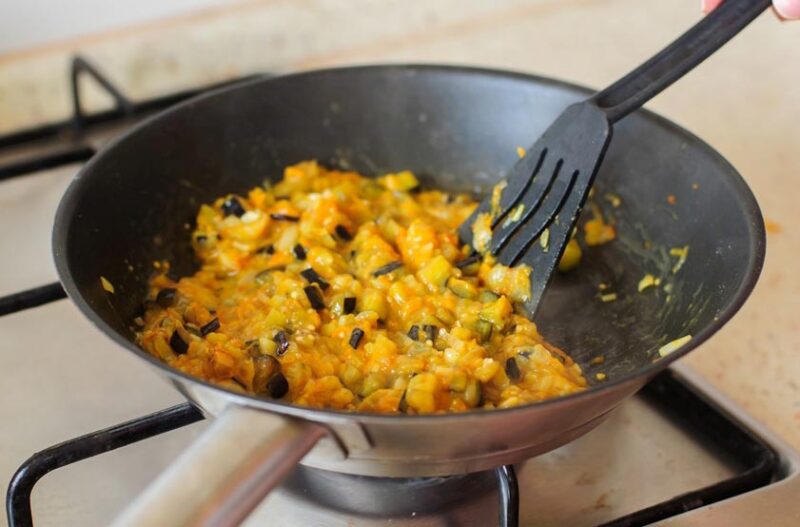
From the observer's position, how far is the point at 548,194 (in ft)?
3.40

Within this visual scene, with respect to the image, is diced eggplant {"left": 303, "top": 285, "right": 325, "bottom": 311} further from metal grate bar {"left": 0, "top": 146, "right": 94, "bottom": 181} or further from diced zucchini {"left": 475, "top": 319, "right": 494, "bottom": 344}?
metal grate bar {"left": 0, "top": 146, "right": 94, "bottom": 181}

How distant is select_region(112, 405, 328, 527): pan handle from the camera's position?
1.94 feet

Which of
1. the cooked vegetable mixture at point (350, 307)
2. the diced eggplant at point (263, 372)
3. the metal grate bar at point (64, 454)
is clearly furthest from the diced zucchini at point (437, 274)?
the metal grate bar at point (64, 454)

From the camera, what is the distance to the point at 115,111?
4.81 feet

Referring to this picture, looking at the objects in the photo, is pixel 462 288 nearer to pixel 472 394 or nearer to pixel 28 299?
pixel 472 394

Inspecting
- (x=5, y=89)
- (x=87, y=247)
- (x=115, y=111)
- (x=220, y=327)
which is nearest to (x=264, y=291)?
(x=220, y=327)

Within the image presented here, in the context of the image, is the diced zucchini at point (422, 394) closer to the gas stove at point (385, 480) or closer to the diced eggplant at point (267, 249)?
the gas stove at point (385, 480)

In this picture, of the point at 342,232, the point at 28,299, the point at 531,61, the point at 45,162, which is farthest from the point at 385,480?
the point at 531,61

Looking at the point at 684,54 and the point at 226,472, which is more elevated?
the point at 684,54

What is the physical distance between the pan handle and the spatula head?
1.47 ft

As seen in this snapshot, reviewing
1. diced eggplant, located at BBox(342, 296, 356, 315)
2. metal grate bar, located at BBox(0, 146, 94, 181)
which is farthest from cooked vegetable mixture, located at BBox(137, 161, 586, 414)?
metal grate bar, located at BBox(0, 146, 94, 181)

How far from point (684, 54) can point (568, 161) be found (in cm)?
17

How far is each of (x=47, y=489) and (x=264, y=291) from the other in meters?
0.31

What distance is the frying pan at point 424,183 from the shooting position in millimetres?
640
